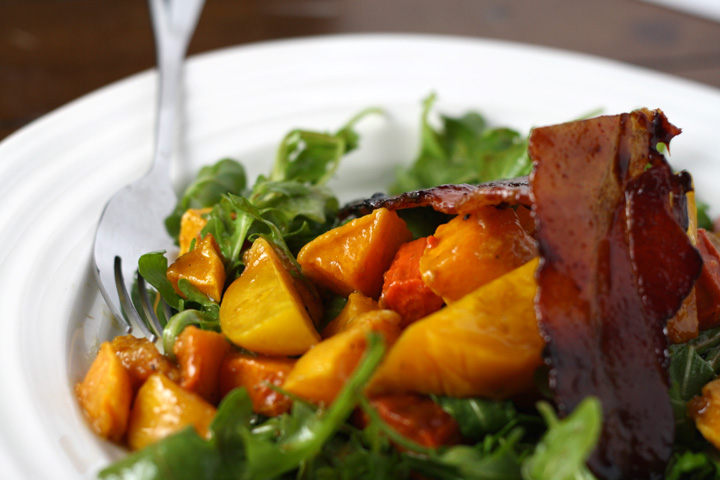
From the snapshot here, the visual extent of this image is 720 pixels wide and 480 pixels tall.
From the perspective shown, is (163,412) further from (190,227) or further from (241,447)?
(190,227)

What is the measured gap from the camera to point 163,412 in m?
1.65

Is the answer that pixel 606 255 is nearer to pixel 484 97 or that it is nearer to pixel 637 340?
pixel 637 340

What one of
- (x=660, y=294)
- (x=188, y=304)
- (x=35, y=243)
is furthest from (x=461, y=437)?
(x=35, y=243)

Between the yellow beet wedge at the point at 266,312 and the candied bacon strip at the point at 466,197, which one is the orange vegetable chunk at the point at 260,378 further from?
the candied bacon strip at the point at 466,197

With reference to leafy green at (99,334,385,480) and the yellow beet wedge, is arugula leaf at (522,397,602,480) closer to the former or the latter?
A: leafy green at (99,334,385,480)

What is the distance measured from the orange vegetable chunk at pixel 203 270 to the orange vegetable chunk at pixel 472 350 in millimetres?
670

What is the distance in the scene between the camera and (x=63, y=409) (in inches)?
66.3

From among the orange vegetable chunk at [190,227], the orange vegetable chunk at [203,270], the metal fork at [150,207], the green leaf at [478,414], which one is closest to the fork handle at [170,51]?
the metal fork at [150,207]

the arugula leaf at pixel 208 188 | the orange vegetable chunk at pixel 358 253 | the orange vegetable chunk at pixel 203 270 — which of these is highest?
the arugula leaf at pixel 208 188

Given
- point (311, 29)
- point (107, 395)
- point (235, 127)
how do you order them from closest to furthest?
point (107, 395)
point (235, 127)
point (311, 29)

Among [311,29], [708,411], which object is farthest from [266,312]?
[311,29]

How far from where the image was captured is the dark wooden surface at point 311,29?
3875 mm

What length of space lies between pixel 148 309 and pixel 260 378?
22.5 inches

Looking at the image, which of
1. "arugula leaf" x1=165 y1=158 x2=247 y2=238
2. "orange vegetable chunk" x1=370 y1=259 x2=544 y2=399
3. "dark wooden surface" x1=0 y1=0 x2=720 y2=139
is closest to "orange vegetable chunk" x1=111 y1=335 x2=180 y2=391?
"orange vegetable chunk" x1=370 y1=259 x2=544 y2=399
